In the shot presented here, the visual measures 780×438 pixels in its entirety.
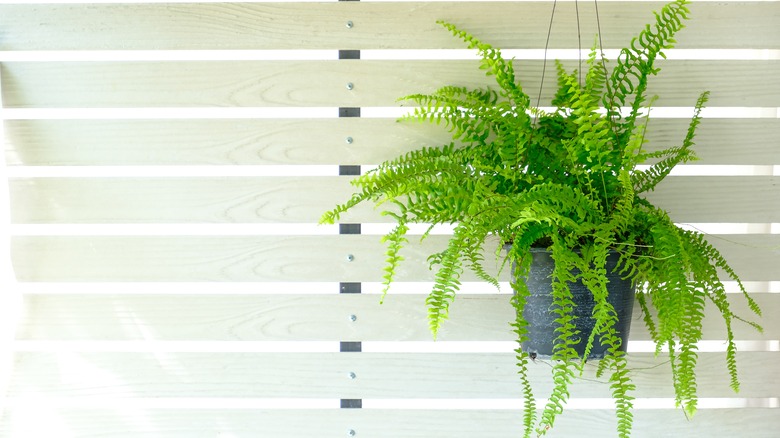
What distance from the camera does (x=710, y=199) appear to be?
72.0 inches

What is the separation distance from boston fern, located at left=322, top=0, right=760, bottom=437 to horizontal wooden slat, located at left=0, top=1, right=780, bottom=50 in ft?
0.49

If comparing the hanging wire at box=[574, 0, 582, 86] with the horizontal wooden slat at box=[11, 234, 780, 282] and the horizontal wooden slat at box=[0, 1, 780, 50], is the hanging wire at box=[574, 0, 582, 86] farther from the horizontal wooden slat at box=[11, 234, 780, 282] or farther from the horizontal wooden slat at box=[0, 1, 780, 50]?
the horizontal wooden slat at box=[11, 234, 780, 282]

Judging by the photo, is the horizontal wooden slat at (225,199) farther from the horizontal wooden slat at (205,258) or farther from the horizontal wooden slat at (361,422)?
the horizontal wooden slat at (361,422)

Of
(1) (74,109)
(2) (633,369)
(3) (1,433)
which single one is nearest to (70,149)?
(1) (74,109)

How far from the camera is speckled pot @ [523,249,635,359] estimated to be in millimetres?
1556

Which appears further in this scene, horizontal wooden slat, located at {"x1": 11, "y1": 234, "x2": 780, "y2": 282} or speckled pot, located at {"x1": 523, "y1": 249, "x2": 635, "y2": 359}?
horizontal wooden slat, located at {"x1": 11, "y1": 234, "x2": 780, "y2": 282}

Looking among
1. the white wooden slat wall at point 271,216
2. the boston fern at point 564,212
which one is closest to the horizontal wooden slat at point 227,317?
the white wooden slat wall at point 271,216

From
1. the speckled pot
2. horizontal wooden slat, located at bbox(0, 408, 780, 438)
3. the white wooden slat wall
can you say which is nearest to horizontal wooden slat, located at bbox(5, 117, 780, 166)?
the white wooden slat wall

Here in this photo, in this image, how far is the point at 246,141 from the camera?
1.83 metres

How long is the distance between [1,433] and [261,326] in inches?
26.3

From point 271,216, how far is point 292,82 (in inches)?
12.5

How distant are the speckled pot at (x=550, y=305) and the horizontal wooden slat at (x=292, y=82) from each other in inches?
18.0

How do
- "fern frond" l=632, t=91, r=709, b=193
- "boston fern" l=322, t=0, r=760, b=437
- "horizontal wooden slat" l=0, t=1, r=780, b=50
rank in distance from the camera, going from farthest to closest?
"horizontal wooden slat" l=0, t=1, r=780, b=50 < "fern frond" l=632, t=91, r=709, b=193 < "boston fern" l=322, t=0, r=760, b=437

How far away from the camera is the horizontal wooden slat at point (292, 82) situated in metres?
1.81
